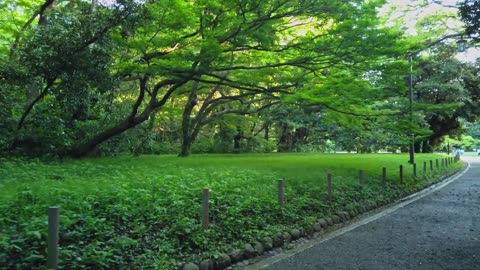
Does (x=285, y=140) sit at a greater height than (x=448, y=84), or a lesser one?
lesser

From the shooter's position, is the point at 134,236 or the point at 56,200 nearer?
the point at 134,236

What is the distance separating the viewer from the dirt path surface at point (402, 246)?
245 inches

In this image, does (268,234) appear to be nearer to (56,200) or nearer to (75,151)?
(56,200)

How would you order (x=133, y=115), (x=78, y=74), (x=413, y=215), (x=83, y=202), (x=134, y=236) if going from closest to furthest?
(x=134, y=236)
(x=83, y=202)
(x=413, y=215)
(x=78, y=74)
(x=133, y=115)

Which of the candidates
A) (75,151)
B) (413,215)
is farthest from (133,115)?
(413,215)

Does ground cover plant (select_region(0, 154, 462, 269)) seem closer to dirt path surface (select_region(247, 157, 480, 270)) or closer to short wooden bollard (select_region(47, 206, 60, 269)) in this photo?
short wooden bollard (select_region(47, 206, 60, 269))

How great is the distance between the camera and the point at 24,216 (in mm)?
5438

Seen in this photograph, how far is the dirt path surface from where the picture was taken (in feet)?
20.4

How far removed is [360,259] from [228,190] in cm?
368

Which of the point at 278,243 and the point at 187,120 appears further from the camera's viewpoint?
the point at 187,120

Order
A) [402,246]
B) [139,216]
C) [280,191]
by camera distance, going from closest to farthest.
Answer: [139,216] → [402,246] → [280,191]

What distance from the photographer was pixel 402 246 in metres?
7.32

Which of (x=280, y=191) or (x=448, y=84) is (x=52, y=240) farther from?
(x=448, y=84)

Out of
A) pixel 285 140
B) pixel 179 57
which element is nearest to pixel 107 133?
pixel 179 57
